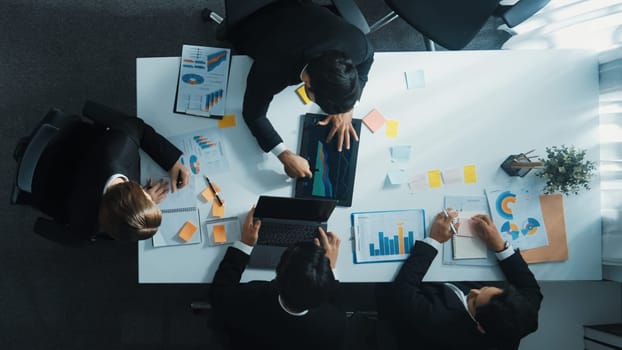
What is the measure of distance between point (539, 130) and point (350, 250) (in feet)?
3.03

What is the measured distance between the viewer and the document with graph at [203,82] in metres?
1.59

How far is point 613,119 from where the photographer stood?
5.30 feet

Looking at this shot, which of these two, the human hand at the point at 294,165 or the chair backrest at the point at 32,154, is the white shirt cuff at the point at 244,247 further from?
the chair backrest at the point at 32,154

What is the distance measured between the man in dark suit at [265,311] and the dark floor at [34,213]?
0.67m

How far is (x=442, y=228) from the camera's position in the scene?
1.58 meters

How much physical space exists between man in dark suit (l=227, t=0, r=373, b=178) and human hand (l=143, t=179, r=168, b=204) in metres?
0.42

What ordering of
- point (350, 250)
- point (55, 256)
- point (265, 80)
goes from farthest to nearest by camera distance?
point (55, 256), point (350, 250), point (265, 80)

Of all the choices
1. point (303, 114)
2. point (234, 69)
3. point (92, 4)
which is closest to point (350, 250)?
point (303, 114)

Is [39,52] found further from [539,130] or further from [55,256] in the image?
[539,130]

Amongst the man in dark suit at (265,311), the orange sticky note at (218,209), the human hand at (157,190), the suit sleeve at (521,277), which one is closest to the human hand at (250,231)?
the man in dark suit at (265,311)

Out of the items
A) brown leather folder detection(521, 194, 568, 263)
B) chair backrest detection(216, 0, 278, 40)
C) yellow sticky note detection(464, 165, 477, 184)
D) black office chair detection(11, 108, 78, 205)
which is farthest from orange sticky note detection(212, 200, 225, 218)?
brown leather folder detection(521, 194, 568, 263)

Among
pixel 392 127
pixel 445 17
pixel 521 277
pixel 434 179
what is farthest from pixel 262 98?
pixel 521 277

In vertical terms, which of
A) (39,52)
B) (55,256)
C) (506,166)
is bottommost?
(55,256)

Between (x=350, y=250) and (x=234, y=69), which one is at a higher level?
(x=234, y=69)
